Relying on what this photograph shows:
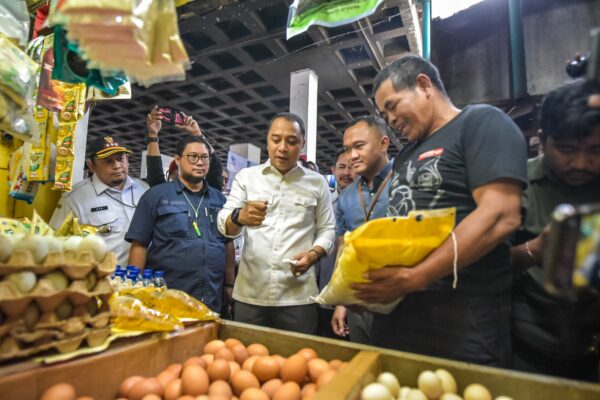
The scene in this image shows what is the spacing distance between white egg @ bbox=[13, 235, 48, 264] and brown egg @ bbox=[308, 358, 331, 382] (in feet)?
3.18

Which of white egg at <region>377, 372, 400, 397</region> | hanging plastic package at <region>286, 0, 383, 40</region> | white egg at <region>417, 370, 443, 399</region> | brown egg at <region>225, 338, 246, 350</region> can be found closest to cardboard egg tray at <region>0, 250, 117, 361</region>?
brown egg at <region>225, 338, 246, 350</region>

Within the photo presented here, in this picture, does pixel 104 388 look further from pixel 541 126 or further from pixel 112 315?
pixel 541 126

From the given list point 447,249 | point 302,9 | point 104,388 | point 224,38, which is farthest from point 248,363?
Answer: point 224,38

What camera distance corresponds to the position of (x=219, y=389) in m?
1.16

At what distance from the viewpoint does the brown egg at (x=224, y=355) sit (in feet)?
4.43

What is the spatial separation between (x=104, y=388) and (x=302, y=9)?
1825 millimetres

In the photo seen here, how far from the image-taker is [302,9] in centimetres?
168

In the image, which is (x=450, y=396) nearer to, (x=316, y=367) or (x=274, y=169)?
(x=316, y=367)

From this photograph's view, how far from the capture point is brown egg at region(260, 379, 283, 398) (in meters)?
1.17

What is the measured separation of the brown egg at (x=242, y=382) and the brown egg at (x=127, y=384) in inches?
13.0

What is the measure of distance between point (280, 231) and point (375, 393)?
4.84 feet

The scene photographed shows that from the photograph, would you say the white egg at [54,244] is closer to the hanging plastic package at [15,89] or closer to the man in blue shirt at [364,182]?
the hanging plastic package at [15,89]

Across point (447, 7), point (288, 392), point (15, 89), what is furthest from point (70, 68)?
point (447, 7)

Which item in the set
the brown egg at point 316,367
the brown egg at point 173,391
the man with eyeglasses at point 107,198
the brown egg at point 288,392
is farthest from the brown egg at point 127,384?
the man with eyeglasses at point 107,198
